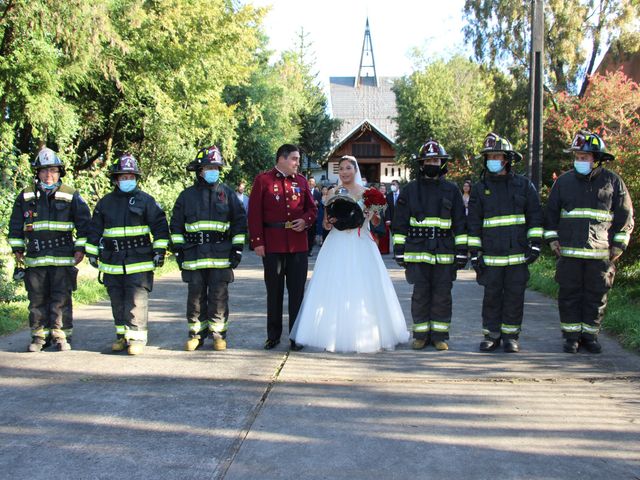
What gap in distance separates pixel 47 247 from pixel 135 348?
1.48m

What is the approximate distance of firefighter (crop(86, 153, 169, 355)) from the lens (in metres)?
6.59

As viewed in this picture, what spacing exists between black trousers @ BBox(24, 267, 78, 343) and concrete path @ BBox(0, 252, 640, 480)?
293 mm

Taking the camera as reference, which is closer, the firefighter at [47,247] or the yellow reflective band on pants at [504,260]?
the yellow reflective band on pants at [504,260]

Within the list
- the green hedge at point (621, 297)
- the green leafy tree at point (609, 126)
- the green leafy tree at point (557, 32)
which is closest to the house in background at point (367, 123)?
the green leafy tree at point (557, 32)

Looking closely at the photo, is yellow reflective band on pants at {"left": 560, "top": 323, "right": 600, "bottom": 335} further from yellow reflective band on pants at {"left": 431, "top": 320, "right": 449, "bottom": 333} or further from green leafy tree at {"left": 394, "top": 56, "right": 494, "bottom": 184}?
green leafy tree at {"left": 394, "top": 56, "right": 494, "bottom": 184}

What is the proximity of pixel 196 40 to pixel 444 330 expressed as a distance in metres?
13.5

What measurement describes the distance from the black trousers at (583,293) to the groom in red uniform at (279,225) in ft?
9.24

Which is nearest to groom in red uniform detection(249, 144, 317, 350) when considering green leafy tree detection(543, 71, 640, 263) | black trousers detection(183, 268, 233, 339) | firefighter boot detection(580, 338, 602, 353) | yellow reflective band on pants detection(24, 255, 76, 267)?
black trousers detection(183, 268, 233, 339)

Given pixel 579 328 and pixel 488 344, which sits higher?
pixel 579 328

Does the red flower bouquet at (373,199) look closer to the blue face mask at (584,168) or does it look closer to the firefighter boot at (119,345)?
the blue face mask at (584,168)

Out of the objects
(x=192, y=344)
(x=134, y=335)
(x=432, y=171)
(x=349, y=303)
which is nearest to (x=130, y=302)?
(x=134, y=335)

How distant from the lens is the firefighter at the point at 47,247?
673 cm

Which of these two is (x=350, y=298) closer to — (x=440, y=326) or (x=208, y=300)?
(x=440, y=326)

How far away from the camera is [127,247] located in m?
6.60
